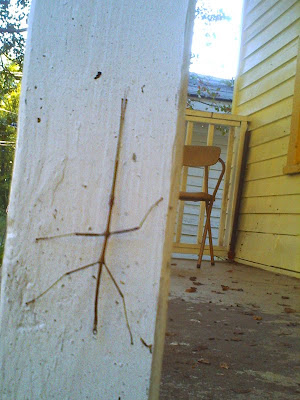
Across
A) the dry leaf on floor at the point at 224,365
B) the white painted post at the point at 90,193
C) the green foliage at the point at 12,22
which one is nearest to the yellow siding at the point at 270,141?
the dry leaf on floor at the point at 224,365

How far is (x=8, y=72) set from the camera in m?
7.86

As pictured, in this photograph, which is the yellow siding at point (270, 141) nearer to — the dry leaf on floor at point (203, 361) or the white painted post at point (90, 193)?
the dry leaf on floor at point (203, 361)

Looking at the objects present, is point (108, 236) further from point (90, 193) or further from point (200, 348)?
point (200, 348)

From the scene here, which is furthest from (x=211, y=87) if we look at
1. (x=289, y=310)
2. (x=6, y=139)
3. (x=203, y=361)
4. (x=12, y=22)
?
(x=203, y=361)

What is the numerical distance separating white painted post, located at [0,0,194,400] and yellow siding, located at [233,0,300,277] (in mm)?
3554

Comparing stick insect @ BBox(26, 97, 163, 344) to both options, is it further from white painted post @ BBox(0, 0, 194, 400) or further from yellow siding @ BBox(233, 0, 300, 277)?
yellow siding @ BBox(233, 0, 300, 277)

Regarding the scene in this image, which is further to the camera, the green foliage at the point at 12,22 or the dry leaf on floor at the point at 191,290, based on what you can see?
the green foliage at the point at 12,22

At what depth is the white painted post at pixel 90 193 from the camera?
756 mm

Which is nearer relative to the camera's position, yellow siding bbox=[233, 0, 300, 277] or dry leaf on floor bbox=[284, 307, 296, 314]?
dry leaf on floor bbox=[284, 307, 296, 314]

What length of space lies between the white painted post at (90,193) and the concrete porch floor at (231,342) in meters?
0.65

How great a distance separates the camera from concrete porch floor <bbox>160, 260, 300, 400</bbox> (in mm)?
1417

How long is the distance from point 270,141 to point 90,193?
4364 millimetres

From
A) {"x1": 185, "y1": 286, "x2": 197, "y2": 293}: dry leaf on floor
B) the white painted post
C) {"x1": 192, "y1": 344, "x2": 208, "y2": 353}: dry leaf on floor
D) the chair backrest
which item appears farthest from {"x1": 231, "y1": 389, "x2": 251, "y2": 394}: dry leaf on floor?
the chair backrest

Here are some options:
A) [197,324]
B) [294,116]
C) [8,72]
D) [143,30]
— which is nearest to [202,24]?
[8,72]
